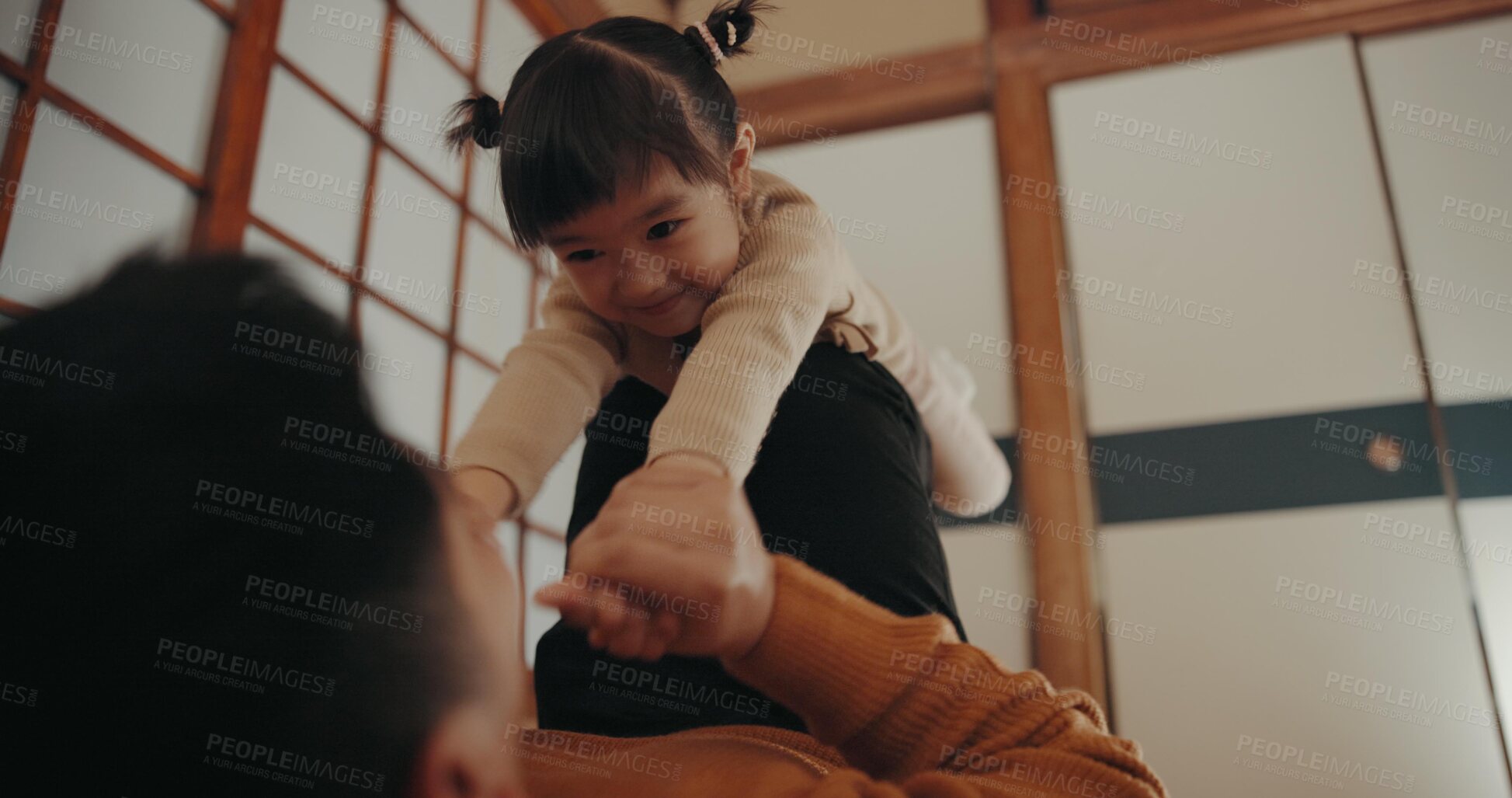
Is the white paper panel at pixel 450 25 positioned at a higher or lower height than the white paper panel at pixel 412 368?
higher

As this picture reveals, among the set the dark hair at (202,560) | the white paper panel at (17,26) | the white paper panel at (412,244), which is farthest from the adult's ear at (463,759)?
the white paper panel at (412,244)

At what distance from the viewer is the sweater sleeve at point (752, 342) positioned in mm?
721

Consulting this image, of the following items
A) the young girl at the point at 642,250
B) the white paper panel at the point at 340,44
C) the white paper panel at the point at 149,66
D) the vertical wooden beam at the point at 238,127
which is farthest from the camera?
the white paper panel at the point at 340,44

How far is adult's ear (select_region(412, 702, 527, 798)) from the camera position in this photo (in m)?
0.35

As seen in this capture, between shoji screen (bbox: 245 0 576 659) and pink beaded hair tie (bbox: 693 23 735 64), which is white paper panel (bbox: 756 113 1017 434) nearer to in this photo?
shoji screen (bbox: 245 0 576 659)

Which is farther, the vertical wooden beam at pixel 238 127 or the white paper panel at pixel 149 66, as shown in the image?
the vertical wooden beam at pixel 238 127

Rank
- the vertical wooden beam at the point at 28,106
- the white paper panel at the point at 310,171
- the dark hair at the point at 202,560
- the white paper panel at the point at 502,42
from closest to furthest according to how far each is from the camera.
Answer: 1. the dark hair at the point at 202,560
2. the vertical wooden beam at the point at 28,106
3. the white paper panel at the point at 310,171
4. the white paper panel at the point at 502,42

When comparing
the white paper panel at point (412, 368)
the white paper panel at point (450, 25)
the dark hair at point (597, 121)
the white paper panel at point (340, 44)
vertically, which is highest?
the white paper panel at point (450, 25)

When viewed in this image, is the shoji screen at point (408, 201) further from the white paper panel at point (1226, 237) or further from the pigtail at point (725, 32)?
the white paper panel at point (1226, 237)

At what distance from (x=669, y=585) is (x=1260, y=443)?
1919 mm

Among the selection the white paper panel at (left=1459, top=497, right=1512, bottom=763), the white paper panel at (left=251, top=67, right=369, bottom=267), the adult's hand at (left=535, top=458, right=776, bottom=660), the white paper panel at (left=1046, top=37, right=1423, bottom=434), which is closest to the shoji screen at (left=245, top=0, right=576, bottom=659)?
the white paper panel at (left=251, top=67, right=369, bottom=267)

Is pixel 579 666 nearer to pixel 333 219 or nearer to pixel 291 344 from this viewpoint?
pixel 291 344

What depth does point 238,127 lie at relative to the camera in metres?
1.48

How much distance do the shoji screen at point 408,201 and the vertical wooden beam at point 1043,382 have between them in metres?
1.03
